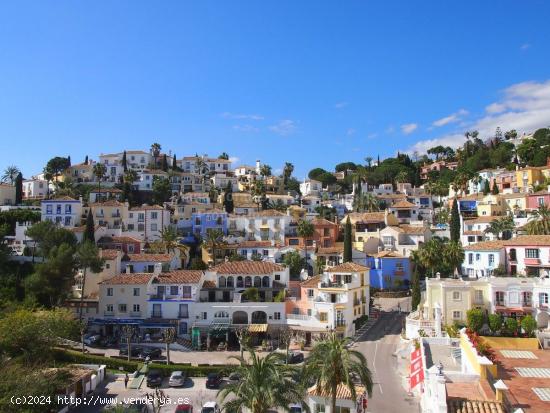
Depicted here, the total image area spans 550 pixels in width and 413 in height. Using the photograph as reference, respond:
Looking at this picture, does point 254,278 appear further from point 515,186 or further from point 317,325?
point 515,186

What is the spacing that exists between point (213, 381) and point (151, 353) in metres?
9.46

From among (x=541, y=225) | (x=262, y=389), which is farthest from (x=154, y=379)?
(x=541, y=225)

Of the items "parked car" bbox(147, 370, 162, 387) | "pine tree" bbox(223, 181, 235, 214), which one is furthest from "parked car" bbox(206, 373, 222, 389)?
"pine tree" bbox(223, 181, 235, 214)

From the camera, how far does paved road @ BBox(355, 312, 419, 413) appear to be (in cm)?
3300

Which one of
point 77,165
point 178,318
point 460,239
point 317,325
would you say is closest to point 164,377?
point 178,318

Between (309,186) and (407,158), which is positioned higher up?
(407,158)

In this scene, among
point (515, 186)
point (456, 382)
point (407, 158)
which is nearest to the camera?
point (456, 382)

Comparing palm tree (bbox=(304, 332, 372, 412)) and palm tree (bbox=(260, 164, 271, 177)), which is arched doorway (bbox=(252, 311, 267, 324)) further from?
palm tree (bbox=(260, 164, 271, 177))

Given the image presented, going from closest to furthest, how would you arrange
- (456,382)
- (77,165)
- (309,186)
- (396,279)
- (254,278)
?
(456,382)
(254,278)
(396,279)
(77,165)
(309,186)

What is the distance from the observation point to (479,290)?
1857 inches

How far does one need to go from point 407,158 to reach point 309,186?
4030 cm

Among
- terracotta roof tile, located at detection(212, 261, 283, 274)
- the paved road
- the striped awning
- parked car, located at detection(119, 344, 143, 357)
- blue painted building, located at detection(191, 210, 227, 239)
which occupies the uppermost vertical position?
blue painted building, located at detection(191, 210, 227, 239)

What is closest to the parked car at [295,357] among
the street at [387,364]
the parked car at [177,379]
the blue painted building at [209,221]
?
the street at [387,364]

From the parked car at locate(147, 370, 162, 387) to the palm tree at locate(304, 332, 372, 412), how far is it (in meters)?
17.9
